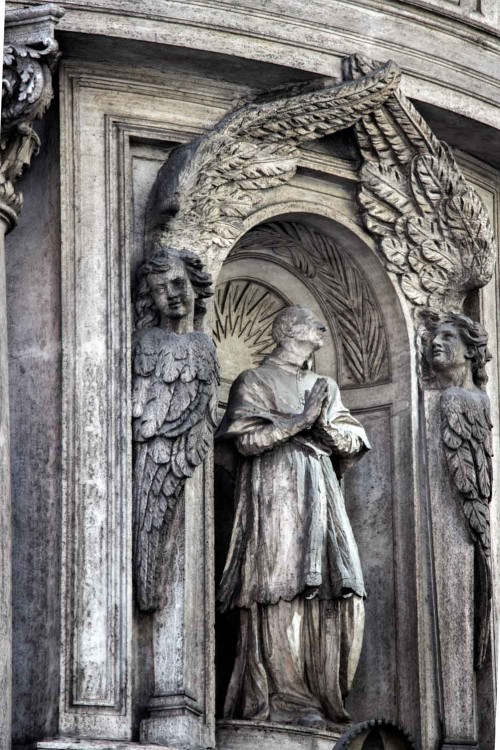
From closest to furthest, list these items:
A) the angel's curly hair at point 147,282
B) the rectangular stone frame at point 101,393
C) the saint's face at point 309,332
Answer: the rectangular stone frame at point 101,393 → the angel's curly hair at point 147,282 → the saint's face at point 309,332

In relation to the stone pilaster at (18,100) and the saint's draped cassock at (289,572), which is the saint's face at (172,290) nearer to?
the saint's draped cassock at (289,572)

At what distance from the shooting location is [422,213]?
15156mm

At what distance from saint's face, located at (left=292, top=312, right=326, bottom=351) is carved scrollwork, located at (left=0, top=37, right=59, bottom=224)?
6.41 feet

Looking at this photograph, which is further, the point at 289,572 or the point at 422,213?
the point at 422,213

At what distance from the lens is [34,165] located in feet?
46.8

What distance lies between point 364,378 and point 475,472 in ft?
3.20

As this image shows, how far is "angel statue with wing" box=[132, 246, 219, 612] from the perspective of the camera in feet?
44.8

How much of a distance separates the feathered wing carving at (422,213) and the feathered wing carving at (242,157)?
34 centimetres

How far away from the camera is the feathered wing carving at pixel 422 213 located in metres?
15.0

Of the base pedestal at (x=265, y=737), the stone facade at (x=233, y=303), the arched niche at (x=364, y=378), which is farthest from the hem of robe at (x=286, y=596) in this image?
the base pedestal at (x=265, y=737)

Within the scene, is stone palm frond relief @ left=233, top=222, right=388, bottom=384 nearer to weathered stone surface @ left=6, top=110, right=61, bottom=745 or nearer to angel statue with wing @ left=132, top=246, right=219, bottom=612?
angel statue with wing @ left=132, top=246, right=219, bottom=612

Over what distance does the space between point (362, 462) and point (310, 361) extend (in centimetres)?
77

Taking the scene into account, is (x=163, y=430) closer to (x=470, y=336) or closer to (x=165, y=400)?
(x=165, y=400)

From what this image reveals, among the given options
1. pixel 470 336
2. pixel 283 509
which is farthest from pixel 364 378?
pixel 283 509
